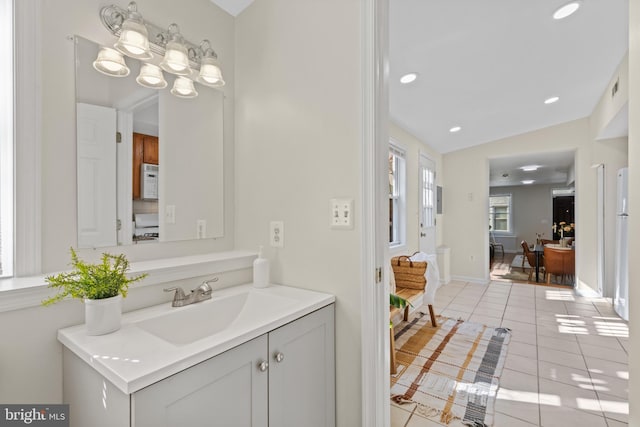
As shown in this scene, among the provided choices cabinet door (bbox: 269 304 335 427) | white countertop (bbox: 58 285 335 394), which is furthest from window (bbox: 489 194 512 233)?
white countertop (bbox: 58 285 335 394)

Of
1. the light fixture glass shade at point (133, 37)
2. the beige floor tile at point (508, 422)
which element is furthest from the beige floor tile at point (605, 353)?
the light fixture glass shade at point (133, 37)

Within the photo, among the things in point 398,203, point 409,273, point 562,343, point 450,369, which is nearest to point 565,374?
point 562,343

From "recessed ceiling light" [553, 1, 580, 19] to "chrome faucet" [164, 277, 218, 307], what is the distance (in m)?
3.05

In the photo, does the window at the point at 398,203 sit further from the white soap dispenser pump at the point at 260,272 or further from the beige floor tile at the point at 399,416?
the white soap dispenser pump at the point at 260,272

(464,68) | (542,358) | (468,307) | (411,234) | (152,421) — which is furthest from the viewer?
(411,234)

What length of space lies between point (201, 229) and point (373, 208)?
94cm

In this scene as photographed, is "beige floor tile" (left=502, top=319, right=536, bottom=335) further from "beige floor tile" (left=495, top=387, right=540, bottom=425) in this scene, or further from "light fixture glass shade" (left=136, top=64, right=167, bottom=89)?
"light fixture glass shade" (left=136, top=64, right=167, bottom=89)

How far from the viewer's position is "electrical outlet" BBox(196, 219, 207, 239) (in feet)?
5.26

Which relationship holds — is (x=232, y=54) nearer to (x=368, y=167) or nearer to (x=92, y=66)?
(x=92, y=66)

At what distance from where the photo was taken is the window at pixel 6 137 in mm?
1019

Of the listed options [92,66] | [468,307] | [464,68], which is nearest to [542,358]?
[468,307]

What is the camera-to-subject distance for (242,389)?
95 cm

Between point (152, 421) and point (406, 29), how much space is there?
2496mm

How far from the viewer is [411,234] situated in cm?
431
